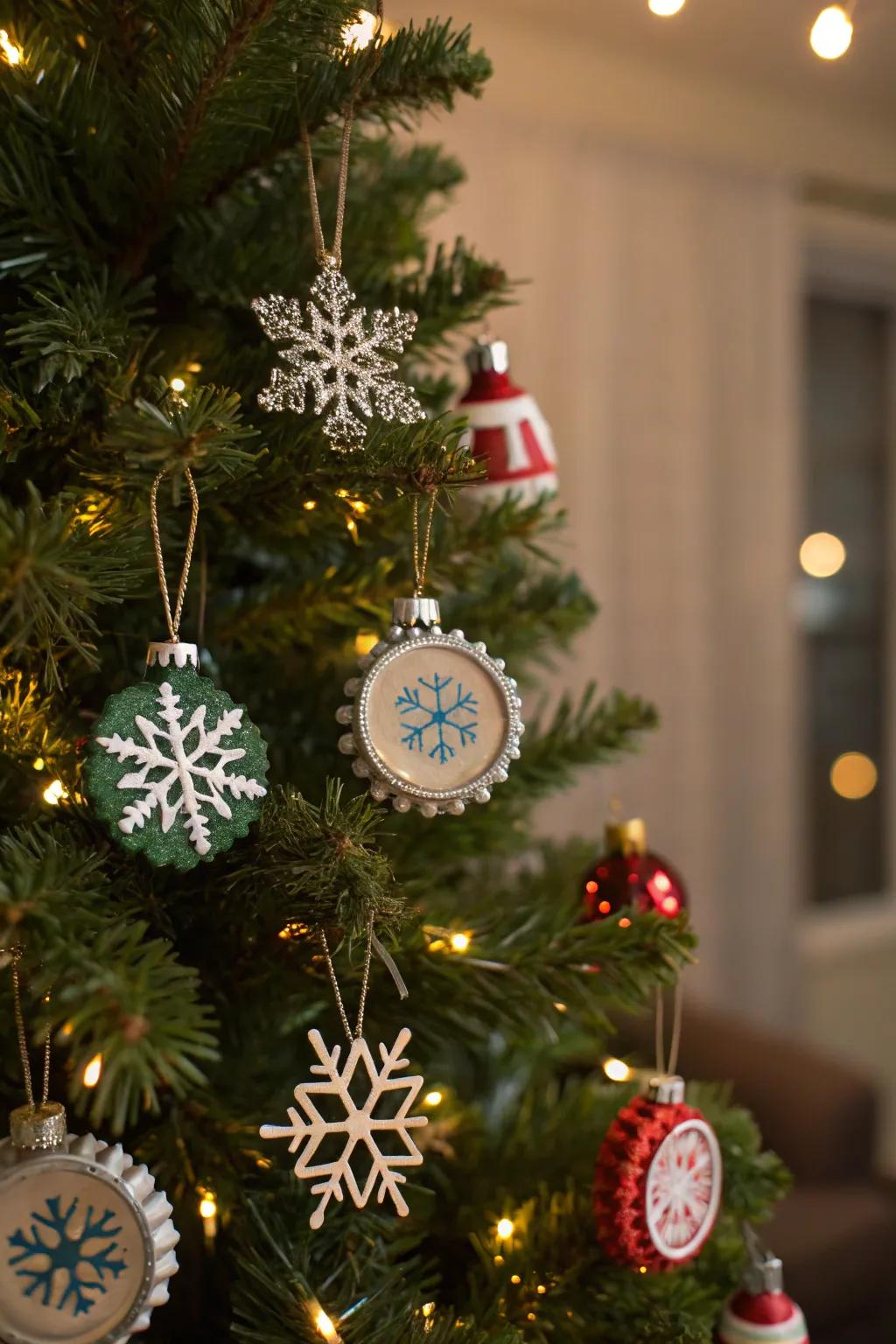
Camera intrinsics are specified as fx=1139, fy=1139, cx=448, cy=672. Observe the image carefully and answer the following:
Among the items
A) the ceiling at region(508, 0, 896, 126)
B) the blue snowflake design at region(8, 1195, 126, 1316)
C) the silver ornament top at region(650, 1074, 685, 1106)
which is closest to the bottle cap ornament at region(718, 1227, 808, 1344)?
the silver ornament top at region(650, 1074, 685, 1106)

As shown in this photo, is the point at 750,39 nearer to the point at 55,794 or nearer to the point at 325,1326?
the point at 55,794

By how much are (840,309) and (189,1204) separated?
2539mm

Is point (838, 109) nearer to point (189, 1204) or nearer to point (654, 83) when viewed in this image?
point (654, 83)

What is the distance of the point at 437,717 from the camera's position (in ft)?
1.81

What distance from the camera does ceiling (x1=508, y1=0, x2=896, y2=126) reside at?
73.7 inches

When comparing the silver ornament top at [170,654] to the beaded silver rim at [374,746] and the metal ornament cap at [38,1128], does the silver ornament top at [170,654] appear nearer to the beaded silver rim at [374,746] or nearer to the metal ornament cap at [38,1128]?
the beaded silver rim at [374,746]

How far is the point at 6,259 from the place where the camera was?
556 millimetres

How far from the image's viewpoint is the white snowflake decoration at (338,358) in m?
0.53

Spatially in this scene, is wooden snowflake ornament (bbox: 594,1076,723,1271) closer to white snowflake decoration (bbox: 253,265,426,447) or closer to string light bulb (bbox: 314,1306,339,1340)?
string light bulb (bbox: 314,1306,339,1340)

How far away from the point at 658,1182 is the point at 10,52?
650 mm

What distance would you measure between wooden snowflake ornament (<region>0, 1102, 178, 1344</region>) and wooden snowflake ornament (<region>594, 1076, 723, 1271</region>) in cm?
24

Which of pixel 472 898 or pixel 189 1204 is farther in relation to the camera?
pixel 472 898

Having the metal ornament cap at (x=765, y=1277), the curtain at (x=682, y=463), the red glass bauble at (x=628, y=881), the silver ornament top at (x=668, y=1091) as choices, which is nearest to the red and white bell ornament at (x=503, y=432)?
the red glass bauble at (x=628, y=881)

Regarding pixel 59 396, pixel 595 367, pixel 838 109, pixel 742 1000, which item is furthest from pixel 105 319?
pixel 838 109
